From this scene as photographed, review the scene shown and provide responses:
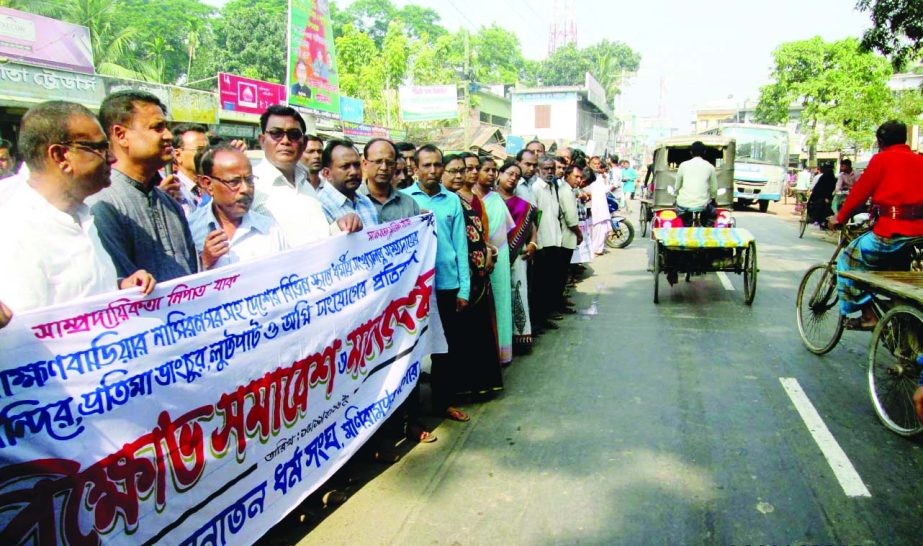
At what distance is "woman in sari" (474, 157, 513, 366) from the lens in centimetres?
491

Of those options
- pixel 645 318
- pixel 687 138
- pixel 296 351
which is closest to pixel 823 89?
pixel 687 138

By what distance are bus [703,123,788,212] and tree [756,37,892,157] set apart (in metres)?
4.94

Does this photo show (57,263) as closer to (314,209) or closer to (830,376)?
(314,209)

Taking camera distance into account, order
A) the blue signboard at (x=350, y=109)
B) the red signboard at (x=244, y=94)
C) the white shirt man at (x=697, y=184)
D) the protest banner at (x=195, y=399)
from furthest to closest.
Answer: the blue signboard at (x=350, y=109) < the red signboard at (x=244, y=94) < the white shirt man at (x=697, y=184) < the protest banner at (x=195, y=399)

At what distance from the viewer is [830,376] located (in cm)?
489

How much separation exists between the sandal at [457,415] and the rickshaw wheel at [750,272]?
4.61 meters

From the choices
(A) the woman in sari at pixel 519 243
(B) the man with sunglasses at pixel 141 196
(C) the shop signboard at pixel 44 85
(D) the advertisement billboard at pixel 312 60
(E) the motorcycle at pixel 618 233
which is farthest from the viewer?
(D) the advertisement billboard at pixel 312 60

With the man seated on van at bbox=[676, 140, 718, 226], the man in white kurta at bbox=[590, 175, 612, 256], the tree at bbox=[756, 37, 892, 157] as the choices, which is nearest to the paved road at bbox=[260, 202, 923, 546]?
the man seated on van at bbox=[676, 140, 718, 226]

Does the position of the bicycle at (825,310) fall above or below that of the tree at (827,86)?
below

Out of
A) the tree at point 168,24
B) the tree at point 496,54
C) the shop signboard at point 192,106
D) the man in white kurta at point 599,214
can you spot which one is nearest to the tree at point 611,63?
the tree at point 496,54

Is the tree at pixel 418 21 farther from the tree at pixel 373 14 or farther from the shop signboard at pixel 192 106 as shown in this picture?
the shop signboard at pixel 192 106

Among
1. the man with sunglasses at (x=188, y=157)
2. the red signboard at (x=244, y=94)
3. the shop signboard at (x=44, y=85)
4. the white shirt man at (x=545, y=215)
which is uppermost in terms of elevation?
the red signboard at (x=244, y=94)

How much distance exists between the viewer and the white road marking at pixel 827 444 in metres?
3.20

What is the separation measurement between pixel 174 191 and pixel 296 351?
1909 millimetres
